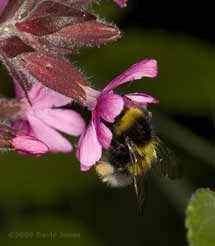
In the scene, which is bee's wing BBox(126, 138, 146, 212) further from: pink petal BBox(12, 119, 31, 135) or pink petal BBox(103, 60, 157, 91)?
pink petal BBox(12, 119, 31, 135)

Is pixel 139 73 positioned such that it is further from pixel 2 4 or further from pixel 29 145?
pixel 2 4

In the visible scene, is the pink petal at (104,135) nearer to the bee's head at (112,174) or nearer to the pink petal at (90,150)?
the pink petal at (90,150)

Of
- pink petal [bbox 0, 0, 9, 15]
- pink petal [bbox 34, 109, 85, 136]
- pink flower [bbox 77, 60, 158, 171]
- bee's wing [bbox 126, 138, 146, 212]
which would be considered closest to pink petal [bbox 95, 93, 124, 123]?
pink flower [bbox 77, 60, 158, 171]

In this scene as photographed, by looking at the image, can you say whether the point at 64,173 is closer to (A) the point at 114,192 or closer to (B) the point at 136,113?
(A) the point at 114,192

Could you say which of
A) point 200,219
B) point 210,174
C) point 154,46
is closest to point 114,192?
point 210,174

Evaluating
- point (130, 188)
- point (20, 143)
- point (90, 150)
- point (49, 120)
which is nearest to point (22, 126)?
point (49, 120)

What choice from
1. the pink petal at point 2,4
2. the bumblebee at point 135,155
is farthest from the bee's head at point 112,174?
the pink petal at point 2,4
